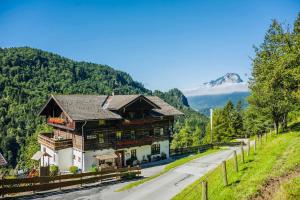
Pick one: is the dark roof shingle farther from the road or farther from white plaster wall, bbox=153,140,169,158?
the road

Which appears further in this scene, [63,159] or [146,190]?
[63,159]

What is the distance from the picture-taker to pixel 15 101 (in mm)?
153000

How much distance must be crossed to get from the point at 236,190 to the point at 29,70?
187081mm

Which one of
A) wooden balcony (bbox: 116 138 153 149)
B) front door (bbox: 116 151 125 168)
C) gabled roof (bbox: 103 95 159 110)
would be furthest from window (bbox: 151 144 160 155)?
gabled roof (bbox: 103 95 159 110)

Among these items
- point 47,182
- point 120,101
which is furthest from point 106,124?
point 47,182

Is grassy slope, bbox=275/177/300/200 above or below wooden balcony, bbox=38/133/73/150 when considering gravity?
above

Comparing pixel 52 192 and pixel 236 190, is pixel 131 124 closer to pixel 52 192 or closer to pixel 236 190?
pixel 52 192

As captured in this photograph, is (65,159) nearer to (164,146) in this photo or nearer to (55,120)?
(55,120)

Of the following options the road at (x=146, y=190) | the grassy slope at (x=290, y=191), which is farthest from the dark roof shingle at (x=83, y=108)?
the grassy slope at (x=290, y=191)

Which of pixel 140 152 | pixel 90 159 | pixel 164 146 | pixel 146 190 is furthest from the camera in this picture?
pixel 164 146

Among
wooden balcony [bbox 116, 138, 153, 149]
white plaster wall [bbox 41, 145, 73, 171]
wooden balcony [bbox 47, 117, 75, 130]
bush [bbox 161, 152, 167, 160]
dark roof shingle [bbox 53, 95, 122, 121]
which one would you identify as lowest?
bush [bbox 161, 152, 167, 160]

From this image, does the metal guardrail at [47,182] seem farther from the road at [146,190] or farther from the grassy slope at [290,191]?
the grassy slope at [290,191]

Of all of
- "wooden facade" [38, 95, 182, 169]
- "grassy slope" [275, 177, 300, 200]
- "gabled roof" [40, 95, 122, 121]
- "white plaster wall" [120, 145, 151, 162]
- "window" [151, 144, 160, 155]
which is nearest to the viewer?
"grassy slope" [275, 177, 300, 200]

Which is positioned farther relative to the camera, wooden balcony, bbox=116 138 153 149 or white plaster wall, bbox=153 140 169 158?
white plaster wall, bbox=153 140 169 158
